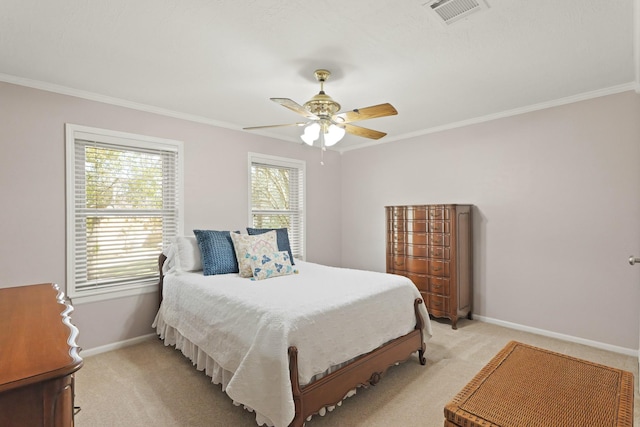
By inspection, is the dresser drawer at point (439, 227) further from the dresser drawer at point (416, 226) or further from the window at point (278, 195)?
the window at point (278, 195)

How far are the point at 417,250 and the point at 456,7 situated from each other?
107 inches

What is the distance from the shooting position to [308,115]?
2486mm

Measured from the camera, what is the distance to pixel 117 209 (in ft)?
10.4

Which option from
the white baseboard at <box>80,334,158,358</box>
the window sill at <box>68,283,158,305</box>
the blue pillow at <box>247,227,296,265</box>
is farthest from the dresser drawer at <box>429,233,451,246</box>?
the white baseboard at <box>80,334,158,358</box>

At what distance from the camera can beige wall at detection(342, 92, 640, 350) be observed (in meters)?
2.92

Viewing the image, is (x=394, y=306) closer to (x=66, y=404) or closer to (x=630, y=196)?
(x=66, y=404)

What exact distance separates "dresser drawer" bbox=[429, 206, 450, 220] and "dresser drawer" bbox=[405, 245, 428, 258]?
38 centimetres

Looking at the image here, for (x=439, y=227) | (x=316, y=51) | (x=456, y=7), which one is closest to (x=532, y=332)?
(x=439, y=227)

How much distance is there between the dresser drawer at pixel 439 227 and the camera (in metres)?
3.63

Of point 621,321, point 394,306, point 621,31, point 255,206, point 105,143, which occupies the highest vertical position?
point 621,31

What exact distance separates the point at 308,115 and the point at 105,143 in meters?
2.11

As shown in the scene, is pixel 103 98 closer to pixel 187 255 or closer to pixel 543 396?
pixel 187 255

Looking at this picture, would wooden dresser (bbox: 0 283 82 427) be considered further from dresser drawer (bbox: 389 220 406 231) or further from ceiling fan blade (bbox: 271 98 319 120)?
dresser drawer (bbox: 389 220 406 231)

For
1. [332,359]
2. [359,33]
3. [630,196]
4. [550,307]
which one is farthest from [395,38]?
[550,307]
